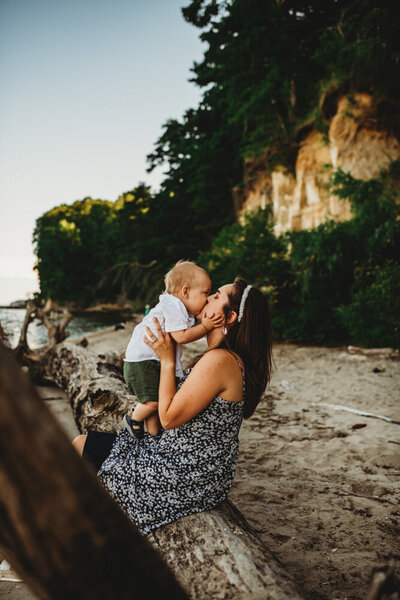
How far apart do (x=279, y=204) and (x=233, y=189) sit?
17.9 ft

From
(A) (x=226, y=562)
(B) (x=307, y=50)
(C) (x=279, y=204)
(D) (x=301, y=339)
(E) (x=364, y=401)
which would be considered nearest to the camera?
(A) (x=226, y=562)

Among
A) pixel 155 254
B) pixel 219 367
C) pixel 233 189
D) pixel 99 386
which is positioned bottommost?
pixel 99 386

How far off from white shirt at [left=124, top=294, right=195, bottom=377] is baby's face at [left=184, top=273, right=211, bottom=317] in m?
0.04

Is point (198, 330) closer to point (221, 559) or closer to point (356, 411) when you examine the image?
point (221, 559)

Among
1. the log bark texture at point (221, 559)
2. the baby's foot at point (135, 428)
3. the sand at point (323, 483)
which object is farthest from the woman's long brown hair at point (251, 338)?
the sand at point (323, 483)

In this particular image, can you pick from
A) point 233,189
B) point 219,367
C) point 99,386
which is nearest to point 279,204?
point 233,189

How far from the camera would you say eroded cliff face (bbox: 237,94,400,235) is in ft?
37.3

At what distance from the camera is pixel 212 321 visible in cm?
196

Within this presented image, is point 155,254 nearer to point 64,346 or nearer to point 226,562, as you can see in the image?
point 64,346

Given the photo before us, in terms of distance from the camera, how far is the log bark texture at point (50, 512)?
0.72 m

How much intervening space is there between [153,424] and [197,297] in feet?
2.79

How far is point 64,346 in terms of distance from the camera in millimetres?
6289

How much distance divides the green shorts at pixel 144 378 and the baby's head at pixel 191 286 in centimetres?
48

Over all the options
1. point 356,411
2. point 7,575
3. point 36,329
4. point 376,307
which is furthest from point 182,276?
point 36,329
